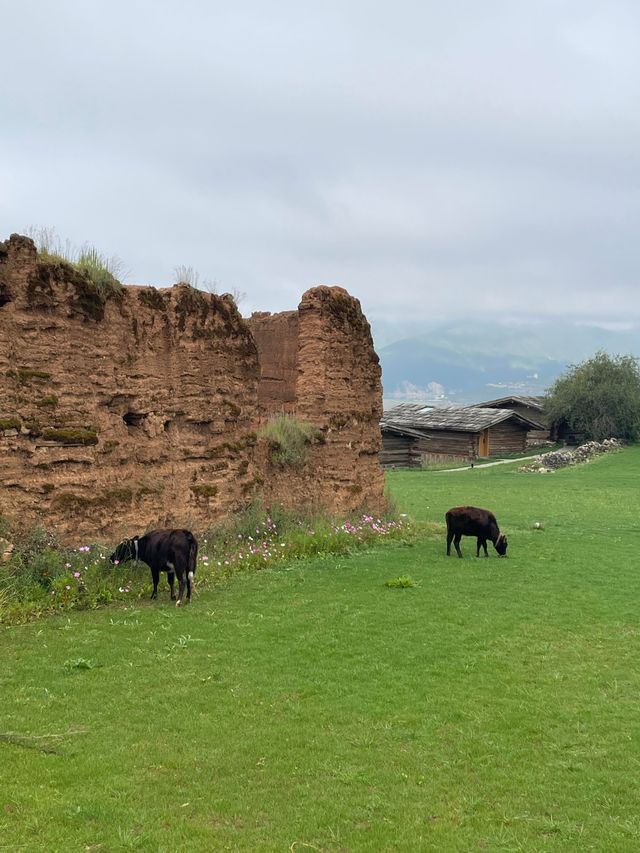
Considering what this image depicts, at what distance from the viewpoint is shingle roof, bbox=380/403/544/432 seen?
168ft

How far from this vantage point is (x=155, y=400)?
44.3ft

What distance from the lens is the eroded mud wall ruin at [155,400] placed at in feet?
37.3

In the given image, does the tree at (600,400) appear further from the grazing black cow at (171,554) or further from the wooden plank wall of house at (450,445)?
the grazing black cow at (171,554)

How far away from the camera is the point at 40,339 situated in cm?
1161

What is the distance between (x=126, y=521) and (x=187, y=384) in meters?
3.02

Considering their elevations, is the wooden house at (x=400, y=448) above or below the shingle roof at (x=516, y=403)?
below

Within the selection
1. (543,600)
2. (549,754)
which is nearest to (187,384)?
(543,600)

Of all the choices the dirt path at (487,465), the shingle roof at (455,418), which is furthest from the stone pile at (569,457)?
the shingle roof at (455,418)

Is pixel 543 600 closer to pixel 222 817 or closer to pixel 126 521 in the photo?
pixel 126 521

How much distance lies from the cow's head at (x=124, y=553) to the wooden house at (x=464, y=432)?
1469 inches

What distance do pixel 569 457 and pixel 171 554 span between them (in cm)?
3900

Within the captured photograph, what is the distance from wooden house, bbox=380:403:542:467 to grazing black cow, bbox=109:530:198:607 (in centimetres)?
3753

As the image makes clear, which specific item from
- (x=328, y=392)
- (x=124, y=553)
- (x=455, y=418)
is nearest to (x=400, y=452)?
(x=455, y=418)

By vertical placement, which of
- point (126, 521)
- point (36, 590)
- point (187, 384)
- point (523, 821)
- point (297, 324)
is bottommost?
point (523, 821)
